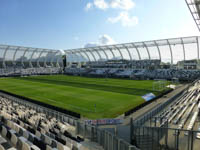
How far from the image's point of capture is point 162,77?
2164 inches

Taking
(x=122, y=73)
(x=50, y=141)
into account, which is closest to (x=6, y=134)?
(x=50, y=141)

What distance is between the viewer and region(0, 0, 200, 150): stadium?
8.55 metres

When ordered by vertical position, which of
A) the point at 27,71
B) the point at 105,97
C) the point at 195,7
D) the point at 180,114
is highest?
the point at 195,7

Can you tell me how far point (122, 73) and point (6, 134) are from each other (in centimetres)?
6062

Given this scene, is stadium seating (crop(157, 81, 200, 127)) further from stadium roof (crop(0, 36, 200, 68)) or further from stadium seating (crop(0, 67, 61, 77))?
stadium seating (crop(0, 67, 61, 77))

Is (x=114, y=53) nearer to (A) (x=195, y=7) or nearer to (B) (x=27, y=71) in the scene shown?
(B) (x=27, y=71)

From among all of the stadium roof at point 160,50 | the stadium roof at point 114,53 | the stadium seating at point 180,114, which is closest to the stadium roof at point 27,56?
the stadium roof at point 114,53

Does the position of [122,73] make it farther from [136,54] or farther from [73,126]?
[73,126]

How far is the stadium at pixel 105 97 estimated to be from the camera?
336 inches

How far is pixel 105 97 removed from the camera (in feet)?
87.8

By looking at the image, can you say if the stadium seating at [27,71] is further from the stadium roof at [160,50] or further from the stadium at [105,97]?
the stadium roof at [160,50]

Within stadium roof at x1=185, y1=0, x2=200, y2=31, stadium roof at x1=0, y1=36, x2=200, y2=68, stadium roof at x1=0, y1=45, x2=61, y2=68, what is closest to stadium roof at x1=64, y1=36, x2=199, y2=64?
stadium roof at x1=0, y1=36, x2=200, y2=68

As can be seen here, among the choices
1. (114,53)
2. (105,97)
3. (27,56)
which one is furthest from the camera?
(27,56)

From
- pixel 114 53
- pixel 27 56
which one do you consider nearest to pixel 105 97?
pixel 114 53
